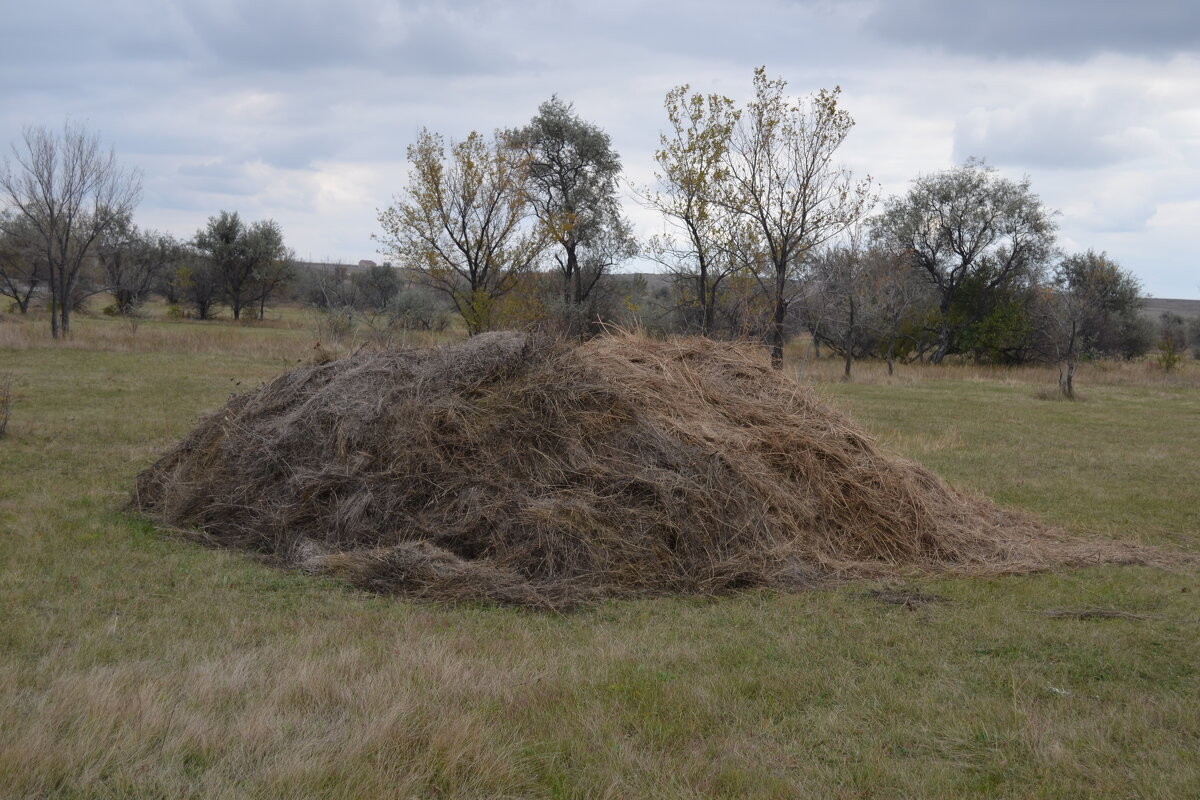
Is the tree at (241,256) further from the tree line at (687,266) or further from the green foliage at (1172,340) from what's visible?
the green foliage at (1172,340)

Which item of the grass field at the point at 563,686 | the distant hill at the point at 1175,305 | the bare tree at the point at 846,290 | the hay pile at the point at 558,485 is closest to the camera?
the grass field at the point at 563,686

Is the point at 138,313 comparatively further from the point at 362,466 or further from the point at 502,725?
the point at 502,725

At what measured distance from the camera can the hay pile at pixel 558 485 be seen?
22.1 ft

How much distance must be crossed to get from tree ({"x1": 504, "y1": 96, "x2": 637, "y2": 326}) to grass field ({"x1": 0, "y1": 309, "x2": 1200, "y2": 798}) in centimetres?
2391

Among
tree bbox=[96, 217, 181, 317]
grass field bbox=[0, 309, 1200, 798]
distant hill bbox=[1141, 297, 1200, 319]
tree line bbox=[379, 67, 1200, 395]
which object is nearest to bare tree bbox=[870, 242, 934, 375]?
tree line bbox=[379, 67, 1200, 395]

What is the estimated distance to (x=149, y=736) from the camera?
11.1ft

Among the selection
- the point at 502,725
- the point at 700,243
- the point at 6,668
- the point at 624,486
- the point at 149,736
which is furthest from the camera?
the point at 700,243

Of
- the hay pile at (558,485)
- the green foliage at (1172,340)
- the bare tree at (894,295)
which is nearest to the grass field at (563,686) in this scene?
the hay pile at (558,485)

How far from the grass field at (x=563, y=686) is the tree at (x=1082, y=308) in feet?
76.9

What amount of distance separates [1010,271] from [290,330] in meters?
37.4

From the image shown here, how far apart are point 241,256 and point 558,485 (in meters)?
50.7

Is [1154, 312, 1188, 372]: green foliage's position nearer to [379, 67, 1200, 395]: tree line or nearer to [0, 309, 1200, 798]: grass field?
[379, 67, 1200, 395]: tree line

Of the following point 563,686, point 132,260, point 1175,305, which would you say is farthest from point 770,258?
point 1175,305

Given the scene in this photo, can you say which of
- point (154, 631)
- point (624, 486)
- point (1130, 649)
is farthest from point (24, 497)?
point (1130, 649)
